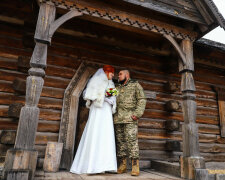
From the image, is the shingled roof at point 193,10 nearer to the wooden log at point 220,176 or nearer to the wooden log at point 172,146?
the wooden log at point 172,146

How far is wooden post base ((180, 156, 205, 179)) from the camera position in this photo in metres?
3.46

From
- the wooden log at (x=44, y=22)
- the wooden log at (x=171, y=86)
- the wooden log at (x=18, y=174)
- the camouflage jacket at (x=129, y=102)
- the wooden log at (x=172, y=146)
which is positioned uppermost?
the wooden log at (x=44, y=22)

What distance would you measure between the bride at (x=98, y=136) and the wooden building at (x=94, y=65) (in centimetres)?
63

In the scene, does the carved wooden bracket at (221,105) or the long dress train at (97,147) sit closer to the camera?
the long dress train at (97,147)

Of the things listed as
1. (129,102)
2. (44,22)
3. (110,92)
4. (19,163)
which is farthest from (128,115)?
(44,22)

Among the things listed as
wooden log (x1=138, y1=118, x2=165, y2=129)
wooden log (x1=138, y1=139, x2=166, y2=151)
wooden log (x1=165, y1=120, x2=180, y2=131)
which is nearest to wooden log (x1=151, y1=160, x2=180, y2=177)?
wooden log (x1=138, y1=139, x2=166, y2=151)

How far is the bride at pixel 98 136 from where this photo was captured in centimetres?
345

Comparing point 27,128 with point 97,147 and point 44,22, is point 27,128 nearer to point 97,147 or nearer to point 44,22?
point 97,147

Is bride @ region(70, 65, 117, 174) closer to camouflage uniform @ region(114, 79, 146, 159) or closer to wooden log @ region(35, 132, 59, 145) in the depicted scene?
camouflage uniform @ region(114, 79, 146, 159)

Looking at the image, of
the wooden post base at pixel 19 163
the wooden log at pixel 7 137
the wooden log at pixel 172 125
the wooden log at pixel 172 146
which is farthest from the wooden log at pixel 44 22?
the wooden log at pixel 172 146

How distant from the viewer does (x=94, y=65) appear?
16.0ft

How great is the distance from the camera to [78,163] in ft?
11.8

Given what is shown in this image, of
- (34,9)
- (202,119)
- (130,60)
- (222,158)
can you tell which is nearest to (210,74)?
(202,119)

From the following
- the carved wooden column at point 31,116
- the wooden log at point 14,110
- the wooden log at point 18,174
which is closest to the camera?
the wooden log at point 18,174
